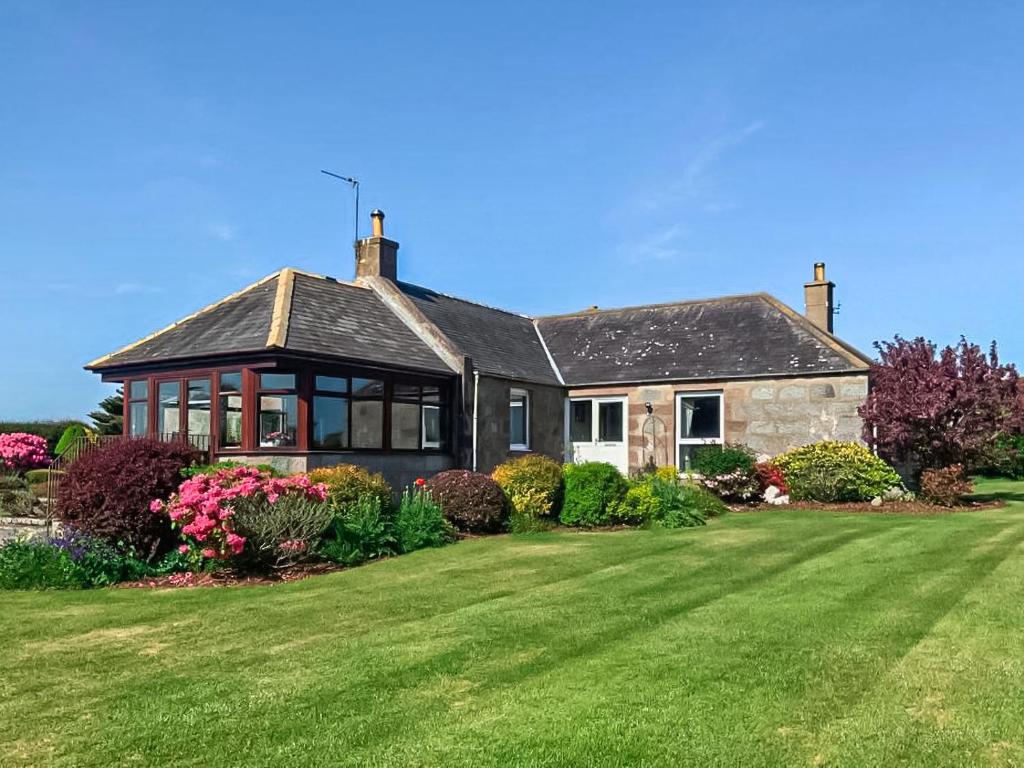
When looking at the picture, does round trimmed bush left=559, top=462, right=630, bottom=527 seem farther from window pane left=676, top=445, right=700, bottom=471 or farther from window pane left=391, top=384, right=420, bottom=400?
window pane left=676, top=445, right=700, bottom=471

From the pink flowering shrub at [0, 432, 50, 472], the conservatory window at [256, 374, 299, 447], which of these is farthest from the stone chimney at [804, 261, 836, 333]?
the pink flowering shrub at [0, 432, 50, 472]

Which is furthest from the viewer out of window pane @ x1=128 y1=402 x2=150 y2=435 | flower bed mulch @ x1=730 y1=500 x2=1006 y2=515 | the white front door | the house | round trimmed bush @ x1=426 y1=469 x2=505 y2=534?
the white front door

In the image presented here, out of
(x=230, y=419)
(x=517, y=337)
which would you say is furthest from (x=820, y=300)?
(x=230, y=419)

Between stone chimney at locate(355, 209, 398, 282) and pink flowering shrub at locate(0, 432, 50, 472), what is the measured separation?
9174mm

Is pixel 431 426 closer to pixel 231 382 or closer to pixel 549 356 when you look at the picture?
pixel 231 382

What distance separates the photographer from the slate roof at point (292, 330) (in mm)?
18125

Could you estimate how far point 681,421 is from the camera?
24234mm

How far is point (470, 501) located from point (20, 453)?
11.4 meters

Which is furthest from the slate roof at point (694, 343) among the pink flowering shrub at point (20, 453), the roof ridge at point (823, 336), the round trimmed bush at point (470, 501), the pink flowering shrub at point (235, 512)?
the pink flowering shrub at point (235, 512)

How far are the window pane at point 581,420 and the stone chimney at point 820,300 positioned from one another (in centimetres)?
Result: 703

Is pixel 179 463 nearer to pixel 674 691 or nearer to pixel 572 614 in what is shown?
pixel 572 614

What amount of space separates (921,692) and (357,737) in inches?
147

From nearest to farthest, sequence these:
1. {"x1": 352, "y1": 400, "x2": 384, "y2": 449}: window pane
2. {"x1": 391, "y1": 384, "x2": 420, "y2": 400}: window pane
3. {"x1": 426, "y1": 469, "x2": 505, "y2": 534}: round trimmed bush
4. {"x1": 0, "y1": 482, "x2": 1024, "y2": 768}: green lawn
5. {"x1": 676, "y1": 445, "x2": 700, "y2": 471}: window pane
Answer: {"x1": 0, "y1": 482, "x2": 1024, "y2": 768}: green lawn
{"x1": 426, "y1": 469, "x2": 505, "y2": 534}: round trimmed bush
{"x1": 352, "y1": 400, "x2": 384, "y2": 449}: window pane
{"x1": 391, "y1": 384, "x2": 420, "y2": 400}: window pane
{"x1": 676, "y1": 445, "x2": 700, "y2": 471}: window pane

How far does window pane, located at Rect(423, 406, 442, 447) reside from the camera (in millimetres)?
20906
